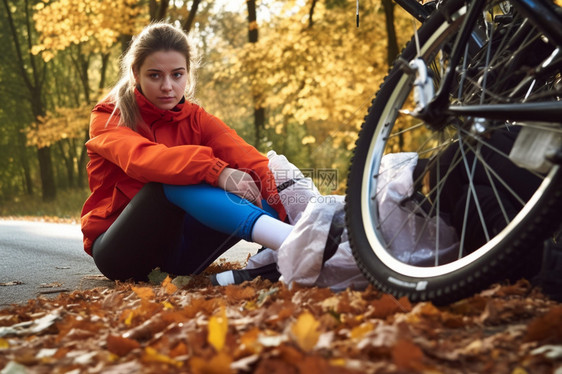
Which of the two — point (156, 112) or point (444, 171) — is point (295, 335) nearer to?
point (444, 171)

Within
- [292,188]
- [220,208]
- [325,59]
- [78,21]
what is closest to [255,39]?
[325,59]

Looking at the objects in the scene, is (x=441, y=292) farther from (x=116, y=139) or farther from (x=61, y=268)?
(x=61, y=268)

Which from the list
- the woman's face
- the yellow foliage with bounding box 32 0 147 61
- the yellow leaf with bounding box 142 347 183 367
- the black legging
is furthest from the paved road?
the yellow foliage with bounding box 32 0 147 61

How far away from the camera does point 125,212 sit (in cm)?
261

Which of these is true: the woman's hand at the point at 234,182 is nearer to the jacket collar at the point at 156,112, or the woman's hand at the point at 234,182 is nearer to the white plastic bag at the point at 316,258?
the white plastic bag at the point at 316,258

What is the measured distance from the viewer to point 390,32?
9109 mm

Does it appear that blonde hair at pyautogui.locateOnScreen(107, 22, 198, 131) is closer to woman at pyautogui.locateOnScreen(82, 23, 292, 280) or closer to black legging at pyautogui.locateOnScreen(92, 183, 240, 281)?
woman at pyautogui.locateOnScreen(82, 23, 292, 280)

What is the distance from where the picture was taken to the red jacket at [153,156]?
2418 mm

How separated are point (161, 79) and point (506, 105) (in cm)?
189

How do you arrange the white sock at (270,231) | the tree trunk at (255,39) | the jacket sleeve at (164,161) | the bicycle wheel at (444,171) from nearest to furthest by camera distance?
the bicycle wheel at (444,171) → the white sock at (270,231) → the jacket sleeve at (164,161) → the tree trunk at (255,39)

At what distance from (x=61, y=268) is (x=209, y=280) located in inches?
53.8

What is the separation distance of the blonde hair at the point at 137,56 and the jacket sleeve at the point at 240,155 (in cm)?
42

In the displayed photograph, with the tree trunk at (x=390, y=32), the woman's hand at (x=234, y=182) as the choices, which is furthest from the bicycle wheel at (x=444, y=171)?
the tree trunk at (x=390, y=32)

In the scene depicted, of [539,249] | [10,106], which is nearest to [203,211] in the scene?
[539,249]
